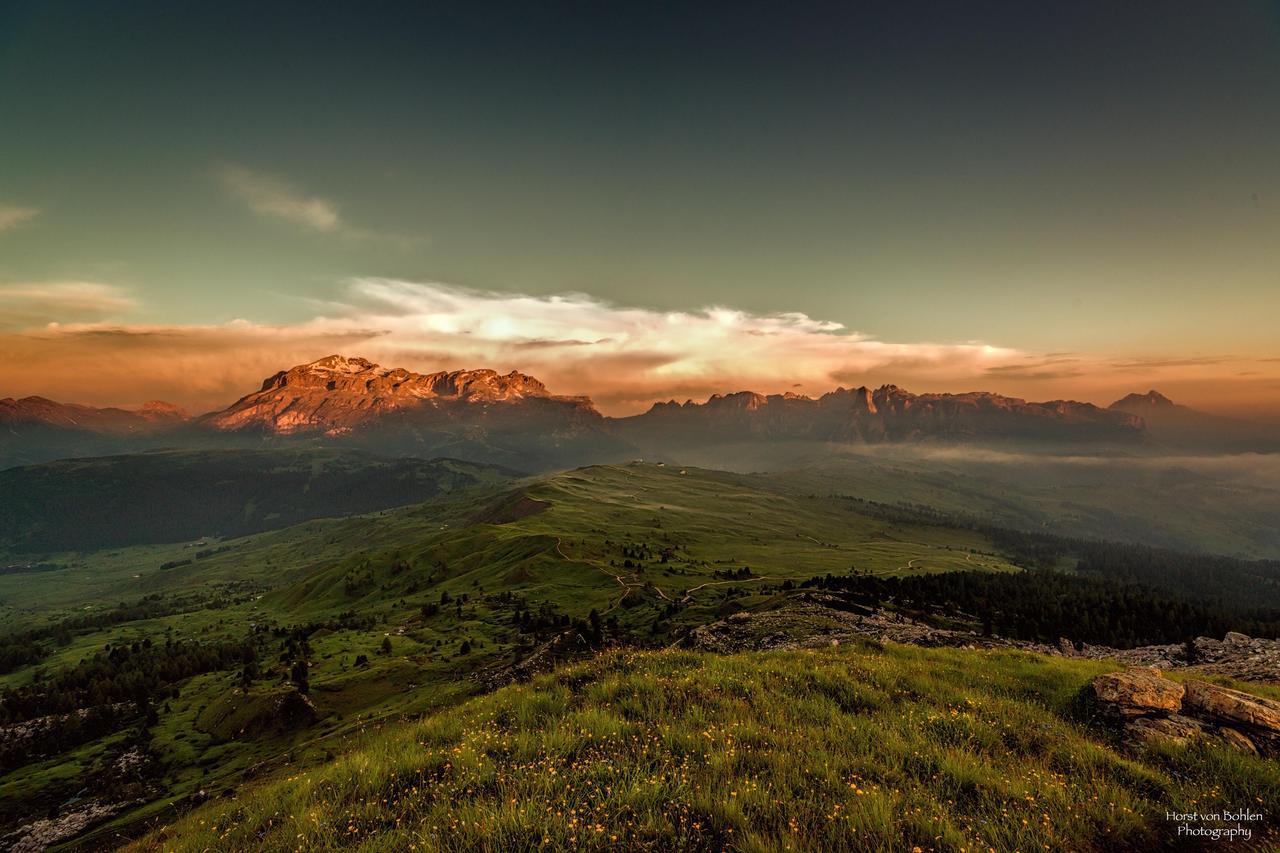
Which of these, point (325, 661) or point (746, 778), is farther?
point (325, 661)

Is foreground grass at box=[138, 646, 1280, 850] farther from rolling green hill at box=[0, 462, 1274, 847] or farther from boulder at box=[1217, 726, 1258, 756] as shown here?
boulder at box=[1217, 726, 1258, 756]

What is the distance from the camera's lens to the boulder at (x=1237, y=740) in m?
10.4

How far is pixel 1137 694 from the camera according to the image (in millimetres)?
12305

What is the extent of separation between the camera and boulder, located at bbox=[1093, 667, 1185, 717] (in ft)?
39.5

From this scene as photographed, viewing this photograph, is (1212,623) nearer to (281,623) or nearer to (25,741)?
(25,741)

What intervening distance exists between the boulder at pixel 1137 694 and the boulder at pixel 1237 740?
3.01 ft

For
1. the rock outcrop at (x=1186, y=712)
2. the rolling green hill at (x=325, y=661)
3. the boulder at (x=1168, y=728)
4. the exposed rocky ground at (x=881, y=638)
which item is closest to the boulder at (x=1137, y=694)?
the rock outcrop at (x=1186, y=712)

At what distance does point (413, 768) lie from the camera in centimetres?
993

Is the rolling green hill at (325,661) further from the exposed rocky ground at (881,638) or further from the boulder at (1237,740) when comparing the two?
the exposed rocky ground at (881,638)

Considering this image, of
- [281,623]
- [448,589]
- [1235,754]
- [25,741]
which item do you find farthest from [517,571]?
[1235,754]

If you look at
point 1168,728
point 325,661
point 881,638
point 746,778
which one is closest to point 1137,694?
point 1168,728

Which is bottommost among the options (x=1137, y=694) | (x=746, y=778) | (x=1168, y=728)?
(x=1168, y=728)

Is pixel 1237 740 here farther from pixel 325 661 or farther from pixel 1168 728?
pixel 325 661

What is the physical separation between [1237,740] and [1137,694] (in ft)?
5.40
